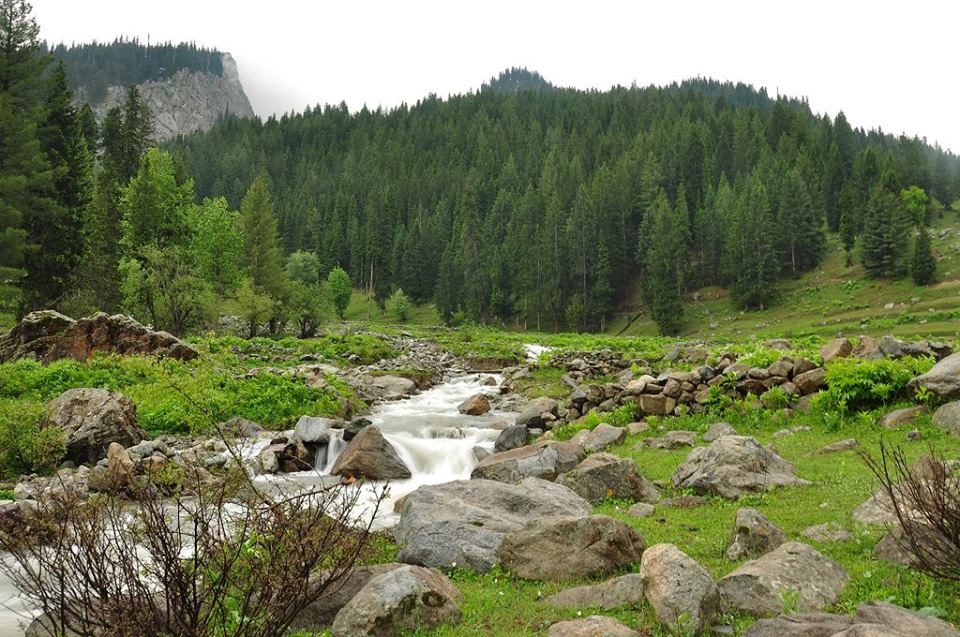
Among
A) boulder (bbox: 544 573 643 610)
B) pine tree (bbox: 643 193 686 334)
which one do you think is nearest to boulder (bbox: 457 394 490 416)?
boulder (bbox: 544 573 643 610)

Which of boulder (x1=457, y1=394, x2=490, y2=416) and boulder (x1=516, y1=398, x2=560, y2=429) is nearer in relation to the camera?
boulder (x1=516, y1=398, x2=560, y2=429)

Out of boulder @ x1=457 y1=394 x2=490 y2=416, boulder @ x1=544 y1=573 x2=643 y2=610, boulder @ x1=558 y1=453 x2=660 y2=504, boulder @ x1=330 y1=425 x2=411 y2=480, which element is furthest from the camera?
boulder @ x1=457 y1=394 x2=490 y2=416

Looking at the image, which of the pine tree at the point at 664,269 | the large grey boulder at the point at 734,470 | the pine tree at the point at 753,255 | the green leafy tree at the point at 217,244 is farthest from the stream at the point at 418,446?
the pine tree at the point at 753,255

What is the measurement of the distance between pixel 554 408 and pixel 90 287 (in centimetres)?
3819

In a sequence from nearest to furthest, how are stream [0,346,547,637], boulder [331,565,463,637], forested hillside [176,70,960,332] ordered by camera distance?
1. boulder [331,565,463,637]
2. stream [0,346,547,637]
3. forested hillside [176,70,960,332]

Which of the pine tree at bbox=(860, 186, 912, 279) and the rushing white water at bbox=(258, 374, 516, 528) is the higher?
the pine tree at bbox=(860, 186, 912, 279)

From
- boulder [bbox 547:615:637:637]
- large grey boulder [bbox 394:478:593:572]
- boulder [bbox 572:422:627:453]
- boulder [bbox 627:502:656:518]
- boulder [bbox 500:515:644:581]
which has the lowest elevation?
boulder [bbox 572:422:627:453]

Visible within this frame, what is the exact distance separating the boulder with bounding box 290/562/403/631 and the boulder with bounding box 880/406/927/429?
12.1 meters

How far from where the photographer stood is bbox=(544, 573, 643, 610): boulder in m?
6.37

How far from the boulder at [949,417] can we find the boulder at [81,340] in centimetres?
2637

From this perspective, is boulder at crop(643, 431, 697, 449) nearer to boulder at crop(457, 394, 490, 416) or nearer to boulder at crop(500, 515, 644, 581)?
boulder at crop(500, 515, 644, 581)

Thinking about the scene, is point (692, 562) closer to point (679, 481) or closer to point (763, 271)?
point (679, 481)

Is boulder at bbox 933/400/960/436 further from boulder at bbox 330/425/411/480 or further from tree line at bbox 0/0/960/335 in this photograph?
tree line at bbox 0/0/960/335

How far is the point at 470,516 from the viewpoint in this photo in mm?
9195
